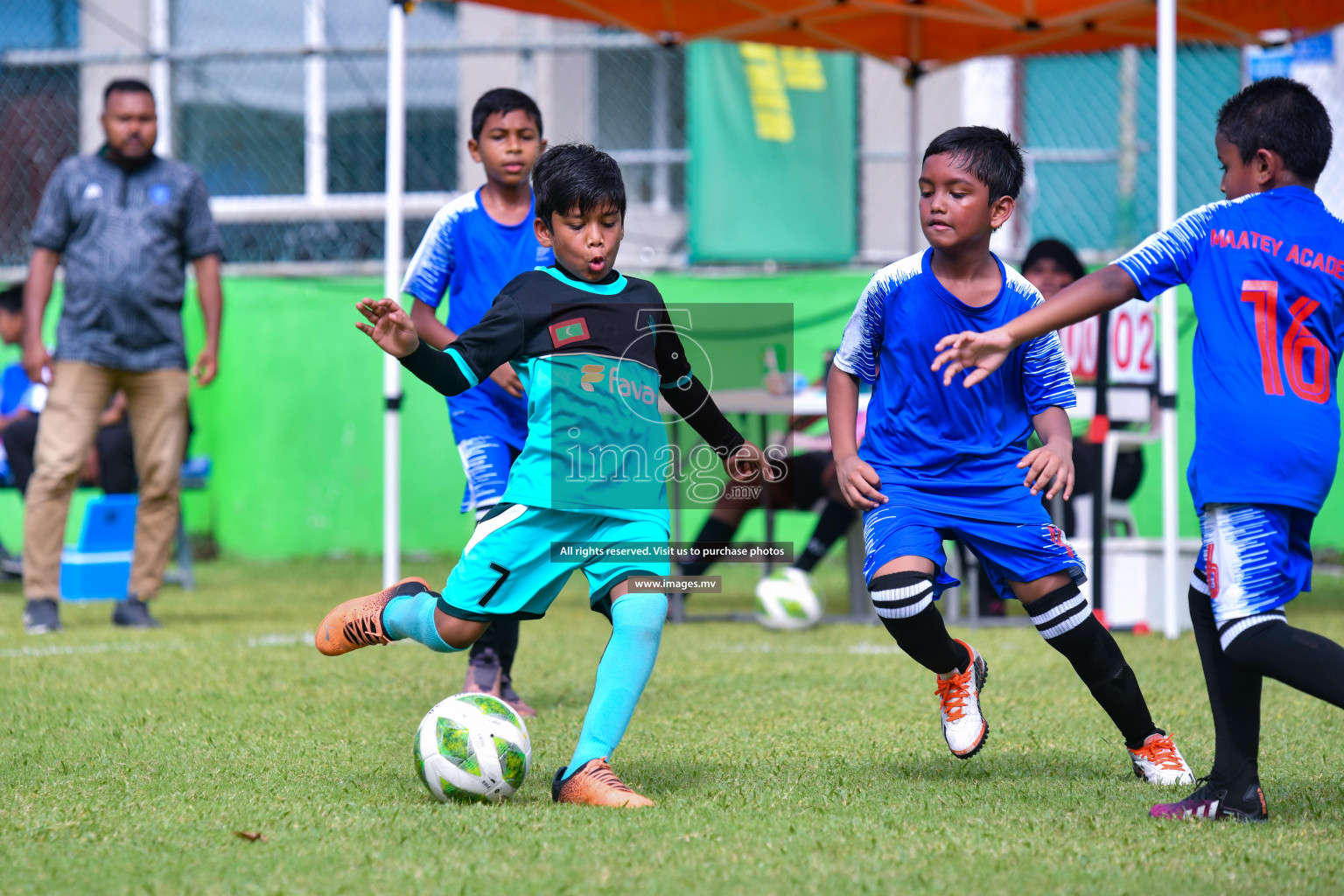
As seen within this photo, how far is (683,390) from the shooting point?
11.7 feet

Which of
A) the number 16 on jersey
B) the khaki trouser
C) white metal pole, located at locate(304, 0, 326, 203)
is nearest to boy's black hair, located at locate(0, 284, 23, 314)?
the khaki trouser

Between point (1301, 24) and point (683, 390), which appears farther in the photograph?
point (1301, 24)

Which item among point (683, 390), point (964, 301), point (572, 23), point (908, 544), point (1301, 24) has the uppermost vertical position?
point (572, 23)

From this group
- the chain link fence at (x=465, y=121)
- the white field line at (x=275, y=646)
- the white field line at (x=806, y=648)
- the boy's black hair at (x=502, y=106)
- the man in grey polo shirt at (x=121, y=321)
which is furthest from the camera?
the chain link fence at (x=465, y=121)

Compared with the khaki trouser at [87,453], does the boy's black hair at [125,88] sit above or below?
above

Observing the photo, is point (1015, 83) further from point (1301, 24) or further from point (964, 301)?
point (964, 301)

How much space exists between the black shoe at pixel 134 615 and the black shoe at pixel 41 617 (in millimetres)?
293

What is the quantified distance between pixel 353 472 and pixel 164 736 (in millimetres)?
5486

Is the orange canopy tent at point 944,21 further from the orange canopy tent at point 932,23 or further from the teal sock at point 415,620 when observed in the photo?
the teal sock at point 415,620

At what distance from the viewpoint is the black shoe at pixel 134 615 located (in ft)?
21.9

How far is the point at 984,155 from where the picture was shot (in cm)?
355

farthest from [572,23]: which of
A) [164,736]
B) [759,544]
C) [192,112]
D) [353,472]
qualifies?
[164,736]

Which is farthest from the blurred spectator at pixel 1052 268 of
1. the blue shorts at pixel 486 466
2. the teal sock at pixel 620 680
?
the teal sock at pixel 620 680

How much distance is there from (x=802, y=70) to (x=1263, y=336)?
6.52 m
